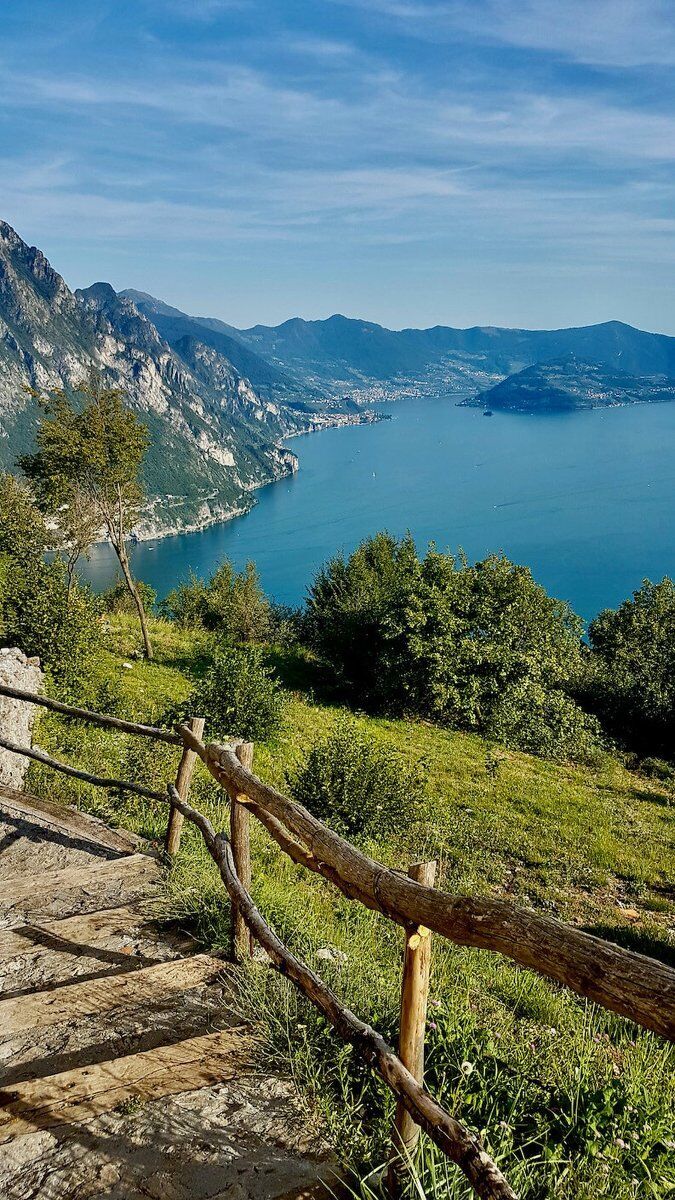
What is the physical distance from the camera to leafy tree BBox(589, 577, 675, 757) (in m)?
28.5

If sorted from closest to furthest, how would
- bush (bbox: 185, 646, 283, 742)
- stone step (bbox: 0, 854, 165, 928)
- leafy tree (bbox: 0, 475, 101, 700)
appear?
stone step (bbox: 0, 854, 165, 928) < bush (bbox: 185, 646, 283, 742) < leafy tree (bbox: 0, 475, 101, 700)

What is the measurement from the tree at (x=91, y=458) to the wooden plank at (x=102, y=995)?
20619mm

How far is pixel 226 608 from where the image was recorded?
Result: 3981 cm

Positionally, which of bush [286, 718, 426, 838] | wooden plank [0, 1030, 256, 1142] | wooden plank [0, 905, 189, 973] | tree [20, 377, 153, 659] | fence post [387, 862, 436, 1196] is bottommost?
bush [286, 718, 426, 838]

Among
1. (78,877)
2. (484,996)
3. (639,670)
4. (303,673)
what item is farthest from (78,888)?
(639,670)

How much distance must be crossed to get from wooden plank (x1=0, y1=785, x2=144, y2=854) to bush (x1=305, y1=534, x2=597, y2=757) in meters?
16.6

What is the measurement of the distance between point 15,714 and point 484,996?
7.74 m

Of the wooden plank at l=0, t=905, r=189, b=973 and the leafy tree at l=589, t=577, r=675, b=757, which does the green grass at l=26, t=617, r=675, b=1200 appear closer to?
the wooden plank at l=0, t=905, r=189, b=973

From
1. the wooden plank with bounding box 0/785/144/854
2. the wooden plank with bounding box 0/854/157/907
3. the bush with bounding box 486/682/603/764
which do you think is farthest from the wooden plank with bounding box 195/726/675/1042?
the bush with bounding box 486/682/603/764

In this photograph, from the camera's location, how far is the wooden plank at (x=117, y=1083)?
3105 millimetres

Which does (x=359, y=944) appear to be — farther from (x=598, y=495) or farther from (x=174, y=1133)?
(x=598, y=495)

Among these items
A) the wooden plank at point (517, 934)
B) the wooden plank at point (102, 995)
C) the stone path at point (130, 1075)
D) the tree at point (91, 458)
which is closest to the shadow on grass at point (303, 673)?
the tree at point (91, 458)

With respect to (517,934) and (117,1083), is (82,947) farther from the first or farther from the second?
(517,934)

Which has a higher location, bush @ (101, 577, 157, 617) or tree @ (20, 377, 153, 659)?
tree @ (20, 377, 153, 659)
